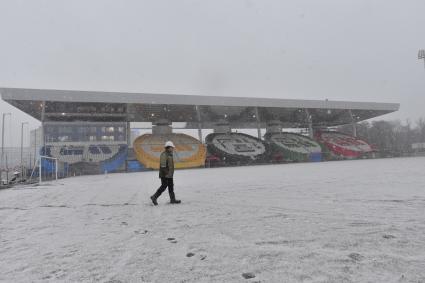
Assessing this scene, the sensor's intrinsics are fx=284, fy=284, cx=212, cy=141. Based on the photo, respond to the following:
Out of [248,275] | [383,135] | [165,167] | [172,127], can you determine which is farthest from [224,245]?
[383,135]

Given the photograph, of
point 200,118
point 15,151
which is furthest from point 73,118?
point 15,151

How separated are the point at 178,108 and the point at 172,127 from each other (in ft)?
21.3

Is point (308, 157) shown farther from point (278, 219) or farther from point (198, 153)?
point (278, 219)

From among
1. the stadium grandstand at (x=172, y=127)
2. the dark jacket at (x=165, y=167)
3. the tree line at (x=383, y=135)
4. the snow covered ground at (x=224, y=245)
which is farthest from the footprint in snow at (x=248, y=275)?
the tree line at (x=383, y=135)

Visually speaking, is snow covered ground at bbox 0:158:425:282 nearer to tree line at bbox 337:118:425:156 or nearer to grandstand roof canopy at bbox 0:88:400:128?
grandstand roof canopy at bbox 0:88:400:128

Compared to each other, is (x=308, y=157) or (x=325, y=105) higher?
(x=325, y=105)

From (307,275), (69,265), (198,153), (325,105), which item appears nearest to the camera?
(307,275)

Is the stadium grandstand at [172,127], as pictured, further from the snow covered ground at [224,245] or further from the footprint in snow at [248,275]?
the footprint in snow at [248,275]

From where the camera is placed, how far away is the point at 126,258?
9.04 feet

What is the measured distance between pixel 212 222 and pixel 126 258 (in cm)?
170

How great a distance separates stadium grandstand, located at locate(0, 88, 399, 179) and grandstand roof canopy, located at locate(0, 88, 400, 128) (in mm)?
81

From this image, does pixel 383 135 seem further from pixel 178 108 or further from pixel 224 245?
pixel 224 245

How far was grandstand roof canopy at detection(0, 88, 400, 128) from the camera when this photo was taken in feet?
99.7

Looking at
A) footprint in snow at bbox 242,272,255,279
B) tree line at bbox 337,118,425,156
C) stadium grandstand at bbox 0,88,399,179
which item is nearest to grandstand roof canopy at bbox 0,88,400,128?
stadium grandstand at bbox 0,88,399,179
